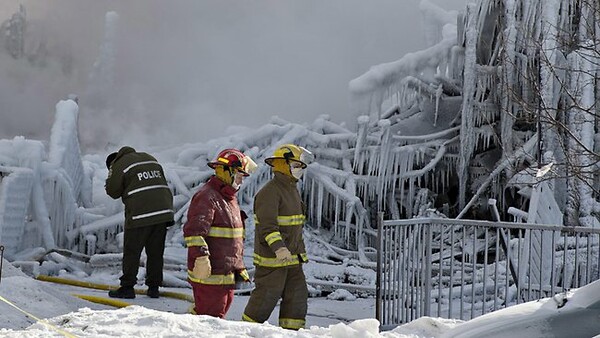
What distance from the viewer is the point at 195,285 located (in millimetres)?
6145

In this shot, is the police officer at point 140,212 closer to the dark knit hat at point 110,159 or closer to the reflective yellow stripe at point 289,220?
the dark knit hat at point 110,159

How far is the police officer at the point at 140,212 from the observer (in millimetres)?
8281

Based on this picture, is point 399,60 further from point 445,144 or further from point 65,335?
point 65,335

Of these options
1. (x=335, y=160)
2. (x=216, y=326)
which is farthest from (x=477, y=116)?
(x=216, y=326)

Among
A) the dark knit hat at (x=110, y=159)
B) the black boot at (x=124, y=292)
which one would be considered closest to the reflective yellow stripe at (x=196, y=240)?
the black boot at (x=124, y=292)

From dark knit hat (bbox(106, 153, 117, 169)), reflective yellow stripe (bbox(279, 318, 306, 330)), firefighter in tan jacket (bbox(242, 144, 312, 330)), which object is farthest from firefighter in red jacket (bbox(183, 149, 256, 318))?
dark knit hat (bbox(106, 153, 117, 169))

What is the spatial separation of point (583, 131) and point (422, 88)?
12.1ft

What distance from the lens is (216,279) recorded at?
615 centimetres

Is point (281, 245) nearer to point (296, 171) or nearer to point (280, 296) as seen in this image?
point (280, 296)

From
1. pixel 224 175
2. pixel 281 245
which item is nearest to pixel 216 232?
pixel 224 175

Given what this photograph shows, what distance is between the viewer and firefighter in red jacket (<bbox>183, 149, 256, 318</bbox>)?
5977 millimetres

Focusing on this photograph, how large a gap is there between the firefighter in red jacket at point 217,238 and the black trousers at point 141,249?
2185mm

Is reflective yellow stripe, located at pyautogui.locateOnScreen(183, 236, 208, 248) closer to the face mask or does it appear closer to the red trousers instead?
the red trousers

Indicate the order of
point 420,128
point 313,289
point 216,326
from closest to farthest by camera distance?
point 216,326 → point 313,289 → point 420,128
